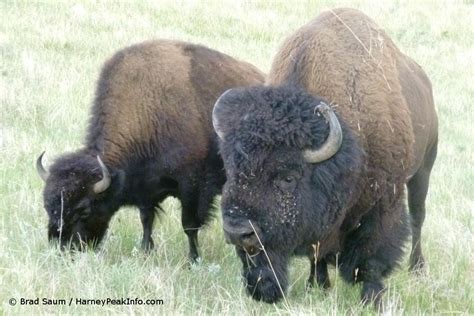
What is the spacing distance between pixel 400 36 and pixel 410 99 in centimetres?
1298

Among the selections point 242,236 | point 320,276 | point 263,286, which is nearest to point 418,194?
point 320,276

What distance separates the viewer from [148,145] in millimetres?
7035

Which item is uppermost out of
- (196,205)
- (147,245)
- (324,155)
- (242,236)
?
(324,155)

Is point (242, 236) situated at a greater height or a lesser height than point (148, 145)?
greater

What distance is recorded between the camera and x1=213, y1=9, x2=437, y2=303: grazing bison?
459 cm

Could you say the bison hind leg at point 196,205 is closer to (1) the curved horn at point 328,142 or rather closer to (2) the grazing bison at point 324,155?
(2) the grazing bison at point 324,155

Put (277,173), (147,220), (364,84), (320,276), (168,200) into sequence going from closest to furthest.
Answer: (277,173)
(364,84)
(320,276)
(147,220)
(168,200)

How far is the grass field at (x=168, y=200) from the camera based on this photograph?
197 inches

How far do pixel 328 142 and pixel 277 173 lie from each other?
1.19 feet

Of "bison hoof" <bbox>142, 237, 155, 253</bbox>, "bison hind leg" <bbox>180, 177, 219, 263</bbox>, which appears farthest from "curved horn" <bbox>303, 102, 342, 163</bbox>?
"bison hind leg" <bbox>180, 177, 219, 263</bbox>

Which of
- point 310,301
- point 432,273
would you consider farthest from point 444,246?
point 310,301

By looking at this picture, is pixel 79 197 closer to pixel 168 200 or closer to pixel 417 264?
pixel 168 200

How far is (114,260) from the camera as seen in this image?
6.13 meters

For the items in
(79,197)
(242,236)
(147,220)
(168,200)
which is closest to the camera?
(242,236)
